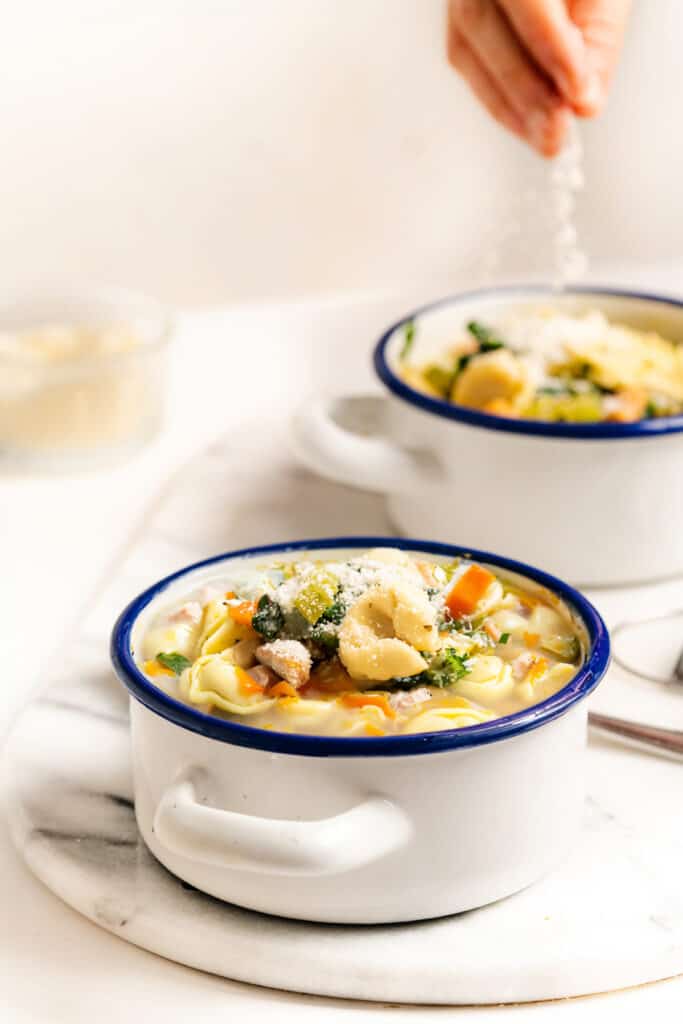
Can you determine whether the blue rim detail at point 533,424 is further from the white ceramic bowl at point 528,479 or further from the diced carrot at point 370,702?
the diced carrot at point 370,702

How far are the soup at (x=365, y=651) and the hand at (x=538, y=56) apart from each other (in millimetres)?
647

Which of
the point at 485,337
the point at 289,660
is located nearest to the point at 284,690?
the point at 289,660

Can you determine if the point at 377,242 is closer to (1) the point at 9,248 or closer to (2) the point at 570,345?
(1) the point at 9,248

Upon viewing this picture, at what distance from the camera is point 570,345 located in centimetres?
146

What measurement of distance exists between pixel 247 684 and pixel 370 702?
7 centimetres

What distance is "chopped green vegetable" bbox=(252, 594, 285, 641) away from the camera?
0.94 meters

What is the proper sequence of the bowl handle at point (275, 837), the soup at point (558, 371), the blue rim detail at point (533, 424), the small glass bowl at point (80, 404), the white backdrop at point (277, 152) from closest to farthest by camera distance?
the bowl handle at point (275, 837)
the blue rim detail at point (533, 424)
the soup at point (558, 371)
the small glass bowl at point (80, 404)
the white backdrop at point (277, 152)

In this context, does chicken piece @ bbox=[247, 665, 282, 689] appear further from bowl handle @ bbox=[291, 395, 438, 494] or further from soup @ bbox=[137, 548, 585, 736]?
bowl handle @ bbox=[291, 395, 438, 494]

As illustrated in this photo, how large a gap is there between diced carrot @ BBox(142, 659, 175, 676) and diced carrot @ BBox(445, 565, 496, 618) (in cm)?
18

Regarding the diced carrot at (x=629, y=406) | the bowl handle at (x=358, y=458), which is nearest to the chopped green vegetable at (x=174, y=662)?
the bowl handle at (x=358, y=458)

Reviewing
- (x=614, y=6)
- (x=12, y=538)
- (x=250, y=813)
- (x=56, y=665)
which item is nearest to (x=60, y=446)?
(x=12, y=538)

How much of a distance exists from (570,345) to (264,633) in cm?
64

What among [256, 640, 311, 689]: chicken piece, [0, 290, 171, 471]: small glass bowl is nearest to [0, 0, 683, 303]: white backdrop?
[0, 290, 171, 471]: small glass bowl

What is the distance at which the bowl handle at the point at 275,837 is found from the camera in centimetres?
79
